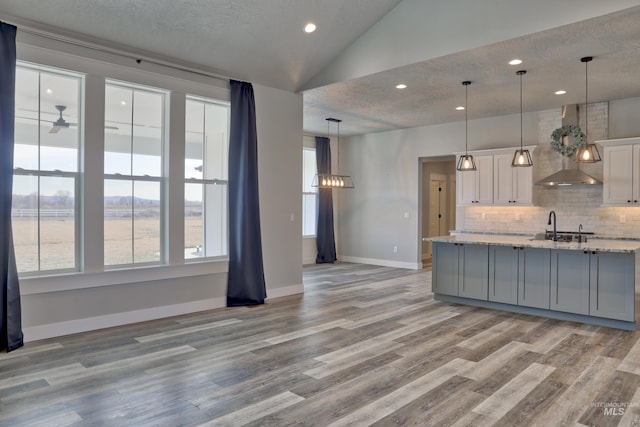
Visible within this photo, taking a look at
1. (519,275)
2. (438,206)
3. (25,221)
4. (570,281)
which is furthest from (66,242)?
(438,206)

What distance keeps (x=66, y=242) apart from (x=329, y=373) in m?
3.23

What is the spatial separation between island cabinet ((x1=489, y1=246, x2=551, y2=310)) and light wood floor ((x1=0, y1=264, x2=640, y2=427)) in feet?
0.94

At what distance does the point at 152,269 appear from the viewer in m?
5.22

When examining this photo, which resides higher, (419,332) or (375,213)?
(375,213)

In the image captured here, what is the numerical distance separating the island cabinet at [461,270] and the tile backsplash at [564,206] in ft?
7.83

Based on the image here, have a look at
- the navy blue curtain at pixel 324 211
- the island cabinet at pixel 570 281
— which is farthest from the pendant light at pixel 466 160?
the navy blue curtain at pixel 324 211

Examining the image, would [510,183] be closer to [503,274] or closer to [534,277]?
[503,274]

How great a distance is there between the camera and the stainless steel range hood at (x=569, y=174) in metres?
6.31

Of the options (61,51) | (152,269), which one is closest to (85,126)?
(61,51)

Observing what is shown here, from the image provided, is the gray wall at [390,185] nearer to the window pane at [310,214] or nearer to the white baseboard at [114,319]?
the window pane at [310,214]

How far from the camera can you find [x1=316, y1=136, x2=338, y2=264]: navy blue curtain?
10.3 meters

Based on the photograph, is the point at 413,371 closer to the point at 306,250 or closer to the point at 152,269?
the point at 152,269

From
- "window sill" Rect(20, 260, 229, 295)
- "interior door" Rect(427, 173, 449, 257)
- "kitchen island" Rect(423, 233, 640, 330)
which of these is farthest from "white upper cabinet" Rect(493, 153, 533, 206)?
"window sill" Rect(20, 260, 229, 295)

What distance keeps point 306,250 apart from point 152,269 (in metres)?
5.39
